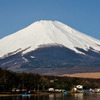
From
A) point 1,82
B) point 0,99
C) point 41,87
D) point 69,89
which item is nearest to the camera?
point 0,99

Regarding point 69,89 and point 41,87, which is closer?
point 41,87


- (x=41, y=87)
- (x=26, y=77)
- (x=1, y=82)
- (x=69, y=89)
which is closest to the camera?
(x=1, y=82)

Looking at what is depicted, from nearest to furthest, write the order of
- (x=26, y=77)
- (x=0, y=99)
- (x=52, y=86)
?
1. (x=0, y=99)
2. (x=26, y=77)
3. (x=52, y=86)

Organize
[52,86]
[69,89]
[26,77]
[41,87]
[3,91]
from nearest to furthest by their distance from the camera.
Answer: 1. [3,91]
2. [26,77]
3. [41,87]
4. [52,86]
5. [69,89]

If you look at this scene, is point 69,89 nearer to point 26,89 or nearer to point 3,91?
point 26,89

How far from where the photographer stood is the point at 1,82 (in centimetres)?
12069

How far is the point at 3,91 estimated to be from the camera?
5128 inches

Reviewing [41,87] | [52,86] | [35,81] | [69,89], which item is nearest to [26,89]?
[35,81]

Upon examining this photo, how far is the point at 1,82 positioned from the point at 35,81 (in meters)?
30.1

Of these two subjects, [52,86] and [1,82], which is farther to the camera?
[52,86]

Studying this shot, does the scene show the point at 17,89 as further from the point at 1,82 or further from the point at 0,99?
the point at 0,99

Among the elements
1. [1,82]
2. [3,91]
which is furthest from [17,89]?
[1,82]

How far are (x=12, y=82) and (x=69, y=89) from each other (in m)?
62.4

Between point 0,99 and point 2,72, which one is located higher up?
point 2,72
